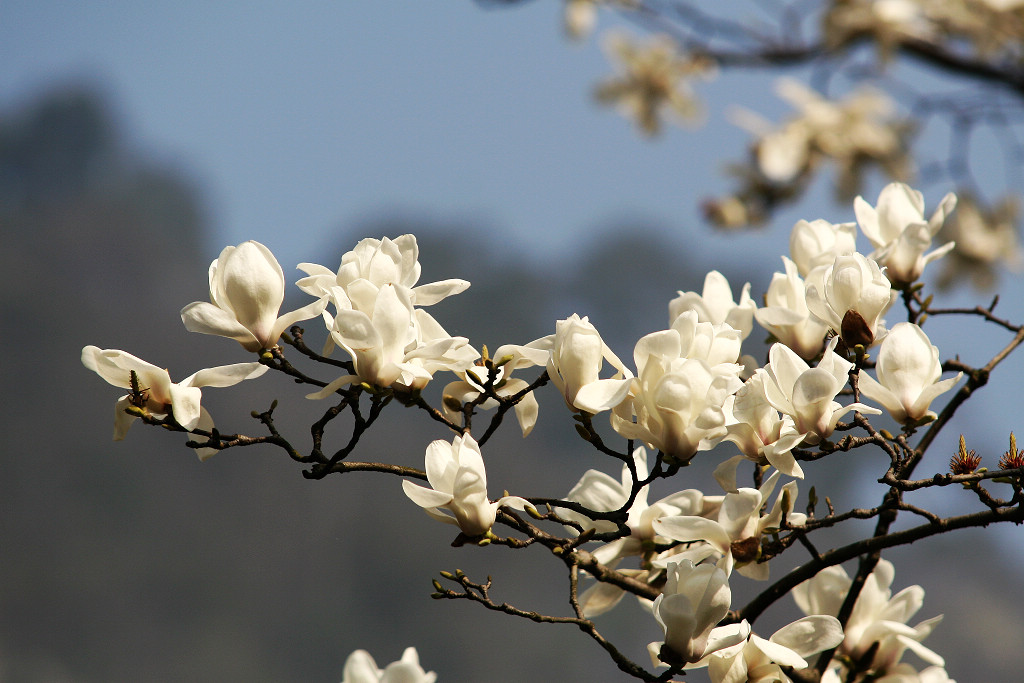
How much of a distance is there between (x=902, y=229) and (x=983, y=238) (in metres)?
1.65

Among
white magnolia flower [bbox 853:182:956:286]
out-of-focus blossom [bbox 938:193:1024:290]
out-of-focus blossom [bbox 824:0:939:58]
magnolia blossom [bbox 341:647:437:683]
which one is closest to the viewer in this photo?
magnolia blossom [bbox 341:647:437:683]

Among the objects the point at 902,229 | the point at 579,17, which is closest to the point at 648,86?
the point at 579,17

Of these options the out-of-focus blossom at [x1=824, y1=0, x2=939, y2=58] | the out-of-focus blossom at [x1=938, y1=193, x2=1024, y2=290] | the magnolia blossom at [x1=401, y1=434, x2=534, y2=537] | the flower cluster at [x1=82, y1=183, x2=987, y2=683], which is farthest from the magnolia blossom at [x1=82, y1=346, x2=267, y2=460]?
the out-of-focus blossom at [x1=938, y1=193, x2=1024, y2=290]

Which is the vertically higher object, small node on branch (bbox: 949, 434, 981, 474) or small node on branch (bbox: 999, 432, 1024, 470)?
small node on branch (bbox: 999, 432, 1024, 470)

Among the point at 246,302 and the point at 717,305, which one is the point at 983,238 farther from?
the point at 246,302

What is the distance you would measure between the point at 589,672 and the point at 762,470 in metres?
4.98

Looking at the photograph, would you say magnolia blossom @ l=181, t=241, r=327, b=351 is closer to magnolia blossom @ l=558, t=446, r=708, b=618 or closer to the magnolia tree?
the magnolia tree

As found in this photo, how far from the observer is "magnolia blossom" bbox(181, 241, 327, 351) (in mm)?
443

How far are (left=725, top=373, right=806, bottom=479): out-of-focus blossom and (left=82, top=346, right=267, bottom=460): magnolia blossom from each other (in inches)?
10.6

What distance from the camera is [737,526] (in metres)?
0.49

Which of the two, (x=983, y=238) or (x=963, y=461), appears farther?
(x=983, y=238)

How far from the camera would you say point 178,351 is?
655 cm

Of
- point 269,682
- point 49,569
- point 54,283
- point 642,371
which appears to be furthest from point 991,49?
point 54,283

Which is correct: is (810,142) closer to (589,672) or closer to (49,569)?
(589,672)
